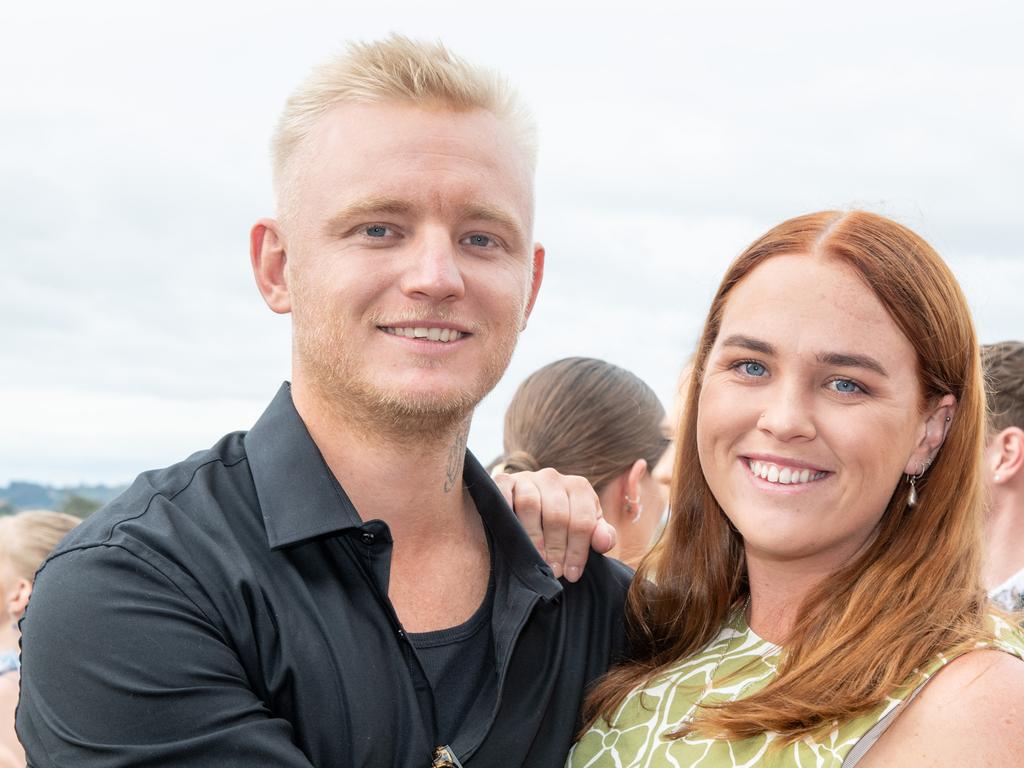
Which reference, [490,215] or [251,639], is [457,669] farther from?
[490,215]

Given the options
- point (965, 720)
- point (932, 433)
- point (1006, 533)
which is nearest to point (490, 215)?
point (932, 433)

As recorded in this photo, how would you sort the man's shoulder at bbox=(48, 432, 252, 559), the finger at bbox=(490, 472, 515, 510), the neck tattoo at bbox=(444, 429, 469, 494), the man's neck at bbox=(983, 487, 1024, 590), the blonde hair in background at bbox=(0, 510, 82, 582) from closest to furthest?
the man's shoulder at bbox=(48, 432, 252, 559), the neck tattoo at bbox=(444, 429, 469, 494), the finger at bbox=(490, 472, 515, 510), the man's neck at bbox=(983, 487, 1024, 590), the blonde hair in background at bbox=(0, 510, 82, 582)

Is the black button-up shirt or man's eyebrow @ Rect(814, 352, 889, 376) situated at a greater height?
man's eyebrow @ Rect(814, 352, 889, 376)

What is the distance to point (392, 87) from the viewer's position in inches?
113

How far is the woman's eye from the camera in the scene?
2.74m

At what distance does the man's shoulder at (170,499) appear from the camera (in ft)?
7.97

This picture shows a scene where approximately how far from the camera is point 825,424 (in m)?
2.75

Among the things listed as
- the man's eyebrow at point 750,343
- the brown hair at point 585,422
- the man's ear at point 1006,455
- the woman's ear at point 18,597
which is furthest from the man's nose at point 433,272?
the woman's ear at point 18,597

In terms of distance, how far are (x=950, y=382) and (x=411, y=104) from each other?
55.8 inches

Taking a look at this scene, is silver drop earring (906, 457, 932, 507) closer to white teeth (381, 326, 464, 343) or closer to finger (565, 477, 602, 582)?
finger (565, 477, 602, 582)

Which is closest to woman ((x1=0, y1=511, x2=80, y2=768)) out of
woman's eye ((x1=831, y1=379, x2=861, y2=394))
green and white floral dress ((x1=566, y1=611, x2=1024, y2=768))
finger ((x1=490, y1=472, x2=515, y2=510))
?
finger ((x1=490, y1=472, x2=515, y2=510))

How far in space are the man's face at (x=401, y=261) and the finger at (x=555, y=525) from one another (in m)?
0.42

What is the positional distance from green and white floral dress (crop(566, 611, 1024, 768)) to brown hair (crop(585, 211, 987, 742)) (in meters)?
0.03

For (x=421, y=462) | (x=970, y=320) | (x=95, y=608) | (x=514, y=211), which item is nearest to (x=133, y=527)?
(x=95, y=608)
